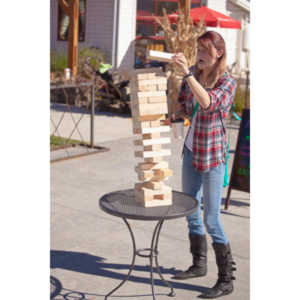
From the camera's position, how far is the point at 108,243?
494cm

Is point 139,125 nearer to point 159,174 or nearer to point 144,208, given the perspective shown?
point 159,174

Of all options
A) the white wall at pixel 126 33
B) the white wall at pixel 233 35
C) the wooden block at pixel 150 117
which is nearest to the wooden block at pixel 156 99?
the wooden block at pixel 150 117

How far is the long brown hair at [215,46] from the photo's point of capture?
3674mm

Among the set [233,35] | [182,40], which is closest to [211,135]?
[182,40]

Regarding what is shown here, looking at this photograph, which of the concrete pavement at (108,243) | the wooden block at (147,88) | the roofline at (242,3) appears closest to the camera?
the wooden block at (147,88)

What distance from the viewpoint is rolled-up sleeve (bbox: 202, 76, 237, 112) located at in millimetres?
3538

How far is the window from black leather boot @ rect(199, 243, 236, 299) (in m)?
15.0

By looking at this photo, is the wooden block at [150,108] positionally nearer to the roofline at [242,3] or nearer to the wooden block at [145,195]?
the wooden block at [145,195]

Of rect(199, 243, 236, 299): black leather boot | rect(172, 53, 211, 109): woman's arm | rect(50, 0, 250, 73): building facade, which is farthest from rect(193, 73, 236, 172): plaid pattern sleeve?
rect(50, 0, 250, 73): building facade

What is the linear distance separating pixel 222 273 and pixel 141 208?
90 cm

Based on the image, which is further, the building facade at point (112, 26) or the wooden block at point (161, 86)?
the building facade at point (112, 26)
